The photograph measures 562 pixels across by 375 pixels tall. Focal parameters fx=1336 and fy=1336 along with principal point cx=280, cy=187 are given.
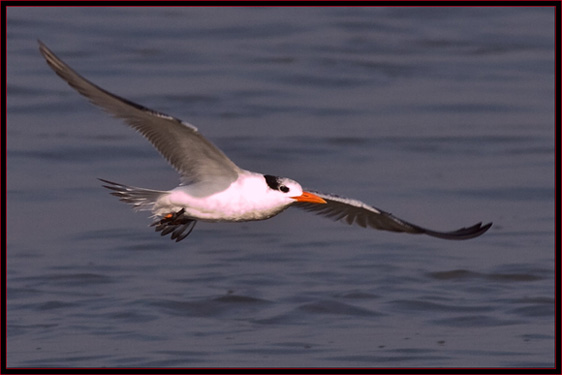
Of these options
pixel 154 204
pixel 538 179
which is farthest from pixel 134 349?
pixel 538 179

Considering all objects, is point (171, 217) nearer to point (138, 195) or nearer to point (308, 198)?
point (138, 195)

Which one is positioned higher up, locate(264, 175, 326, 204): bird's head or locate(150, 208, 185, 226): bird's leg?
locate(264, 175, 326, 204): bird's head

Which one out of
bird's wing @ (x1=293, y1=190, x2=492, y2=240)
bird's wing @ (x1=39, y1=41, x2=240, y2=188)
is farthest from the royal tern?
bird's wing @ (x1=293, y1=190, x2=492, y2=240)

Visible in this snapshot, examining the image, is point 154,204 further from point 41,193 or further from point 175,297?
point 41,193

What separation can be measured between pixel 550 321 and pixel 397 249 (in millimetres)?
2038

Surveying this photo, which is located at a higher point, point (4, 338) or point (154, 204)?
point (154, 204)

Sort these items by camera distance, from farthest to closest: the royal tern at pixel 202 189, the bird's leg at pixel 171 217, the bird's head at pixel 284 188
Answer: the bird's leg at pixel 171 217 < the bird's head at pixel 284 188 < the royal tern at pixel 202 189

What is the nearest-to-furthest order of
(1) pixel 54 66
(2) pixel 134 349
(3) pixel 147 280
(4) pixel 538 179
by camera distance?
(1) pixel 54 66
(2) pixel 134 349
(3) pixel 147 280
(4) pixel 538 179

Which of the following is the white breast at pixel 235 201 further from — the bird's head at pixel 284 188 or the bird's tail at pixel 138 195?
the bird's tail at pixel 138 195

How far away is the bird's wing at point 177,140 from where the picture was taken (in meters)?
7.70

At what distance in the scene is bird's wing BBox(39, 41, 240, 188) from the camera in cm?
770

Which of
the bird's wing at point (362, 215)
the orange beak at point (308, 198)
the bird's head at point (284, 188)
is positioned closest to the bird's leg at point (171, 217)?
the bird's head at point (284, 188)

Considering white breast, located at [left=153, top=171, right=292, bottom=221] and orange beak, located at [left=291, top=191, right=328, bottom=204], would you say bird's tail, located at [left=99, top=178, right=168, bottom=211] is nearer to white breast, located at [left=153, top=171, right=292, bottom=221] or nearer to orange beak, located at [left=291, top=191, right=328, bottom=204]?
white breast, located at [left=153, top=171, right=292, bottom=221]

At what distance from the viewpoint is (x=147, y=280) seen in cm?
1153
